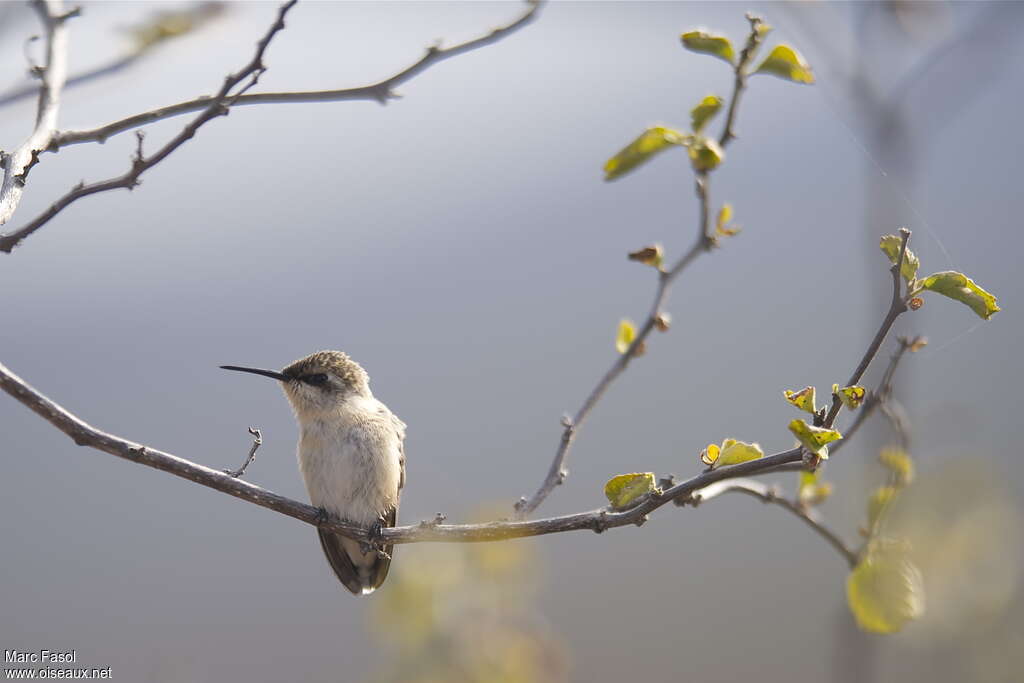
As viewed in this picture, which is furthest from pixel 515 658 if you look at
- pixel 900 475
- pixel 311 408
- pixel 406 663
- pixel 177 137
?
pixel 311 408

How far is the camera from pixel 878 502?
4.84ft

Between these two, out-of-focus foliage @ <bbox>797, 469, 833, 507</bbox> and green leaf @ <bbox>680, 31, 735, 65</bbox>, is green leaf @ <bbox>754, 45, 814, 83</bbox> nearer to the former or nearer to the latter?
green leaf @ <bbox>680, 31, 735, 65</bbox>

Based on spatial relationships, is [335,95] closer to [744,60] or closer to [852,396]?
[744,60]

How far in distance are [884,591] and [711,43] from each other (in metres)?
0.82

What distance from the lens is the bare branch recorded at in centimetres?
142

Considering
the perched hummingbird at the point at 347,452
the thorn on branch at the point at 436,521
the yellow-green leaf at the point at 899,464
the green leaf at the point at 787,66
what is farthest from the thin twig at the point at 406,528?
the perched hummingbird at the point at 347,452

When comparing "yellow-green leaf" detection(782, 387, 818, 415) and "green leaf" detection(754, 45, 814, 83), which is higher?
"green leaf" detection(754, 45, 814, 83)

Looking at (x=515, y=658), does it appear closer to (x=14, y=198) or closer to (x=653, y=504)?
(x=653, y=504)

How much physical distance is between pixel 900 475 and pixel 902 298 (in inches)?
16.5

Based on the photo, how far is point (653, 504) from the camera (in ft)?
4.04

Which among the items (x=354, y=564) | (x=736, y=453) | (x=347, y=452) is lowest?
(x=354, y=564)

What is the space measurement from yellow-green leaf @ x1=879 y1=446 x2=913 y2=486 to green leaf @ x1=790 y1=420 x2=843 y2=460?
471mm

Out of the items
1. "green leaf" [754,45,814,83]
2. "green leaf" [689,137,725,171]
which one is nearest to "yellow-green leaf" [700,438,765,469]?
"green leaf" [689,137,725,171]

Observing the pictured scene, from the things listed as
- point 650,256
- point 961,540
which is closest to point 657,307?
point 650,256
